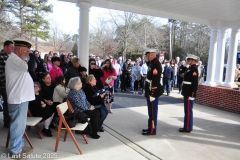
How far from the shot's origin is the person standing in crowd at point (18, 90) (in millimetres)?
2809

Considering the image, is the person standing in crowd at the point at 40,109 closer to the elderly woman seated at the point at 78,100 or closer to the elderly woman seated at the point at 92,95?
the elderly woman seated at the point at 78,100

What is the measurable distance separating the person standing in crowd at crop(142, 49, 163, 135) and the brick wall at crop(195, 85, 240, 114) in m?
3.52

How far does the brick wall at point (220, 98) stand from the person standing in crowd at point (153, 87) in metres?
3.52

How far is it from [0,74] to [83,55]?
199 centimetres

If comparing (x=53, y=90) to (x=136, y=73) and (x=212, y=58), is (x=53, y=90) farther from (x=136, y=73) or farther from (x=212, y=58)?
(x=212, y=58)

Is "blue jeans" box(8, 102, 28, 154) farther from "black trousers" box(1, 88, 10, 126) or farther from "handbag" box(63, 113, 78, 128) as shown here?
"black trousers" box(1, 88, 10, 126)

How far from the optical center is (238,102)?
246 inches

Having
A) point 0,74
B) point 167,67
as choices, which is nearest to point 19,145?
point 0,74

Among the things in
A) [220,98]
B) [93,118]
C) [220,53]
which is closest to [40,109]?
[93,118]

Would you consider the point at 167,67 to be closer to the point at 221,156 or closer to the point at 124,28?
the point at 221,156

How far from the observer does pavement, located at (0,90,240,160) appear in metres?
3.23

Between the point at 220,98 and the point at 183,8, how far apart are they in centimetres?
313

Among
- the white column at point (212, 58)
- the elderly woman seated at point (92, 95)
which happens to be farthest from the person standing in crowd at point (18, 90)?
the white column at point (212, 58)

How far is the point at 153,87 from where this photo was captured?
3967 millimetres
